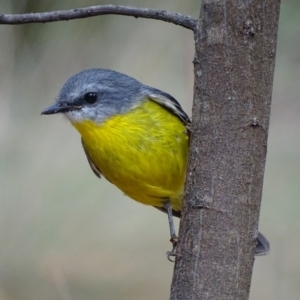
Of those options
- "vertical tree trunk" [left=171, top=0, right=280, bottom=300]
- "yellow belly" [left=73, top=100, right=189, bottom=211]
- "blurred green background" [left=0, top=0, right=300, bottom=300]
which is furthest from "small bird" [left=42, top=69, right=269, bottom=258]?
"blurred green background" [left=0, top=0, right=300, bottom=300]

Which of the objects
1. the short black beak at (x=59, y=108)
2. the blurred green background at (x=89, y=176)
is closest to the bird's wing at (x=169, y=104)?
the short black beak at (x=59, y=108)

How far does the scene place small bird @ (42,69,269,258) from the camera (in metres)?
2.91

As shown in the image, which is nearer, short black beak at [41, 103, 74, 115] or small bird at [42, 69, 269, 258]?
small bird at [42, 69, 269, 258]

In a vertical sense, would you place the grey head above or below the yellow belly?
above

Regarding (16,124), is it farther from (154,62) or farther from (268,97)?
(268,97)

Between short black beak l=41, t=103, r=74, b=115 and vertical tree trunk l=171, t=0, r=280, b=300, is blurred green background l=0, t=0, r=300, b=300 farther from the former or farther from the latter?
vertical tree trunk l=171, t=0, r=280, b=300

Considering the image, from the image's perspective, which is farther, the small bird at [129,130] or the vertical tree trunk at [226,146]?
the small bird at [129,130]

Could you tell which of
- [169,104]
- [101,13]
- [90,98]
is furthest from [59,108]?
[101,13]

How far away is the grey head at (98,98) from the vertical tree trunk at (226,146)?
865 millimetres

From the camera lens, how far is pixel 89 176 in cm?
547

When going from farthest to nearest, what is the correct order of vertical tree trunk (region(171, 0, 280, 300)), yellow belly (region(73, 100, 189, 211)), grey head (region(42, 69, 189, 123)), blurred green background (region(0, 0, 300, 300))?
blurred green background (region(0, 0, 300, 300)), grey head (region(42, 69, 189, 123)), yellow belly (region(73, 100, 189, 211)), vertical tree trunk (region(171, 0, 280, 300))

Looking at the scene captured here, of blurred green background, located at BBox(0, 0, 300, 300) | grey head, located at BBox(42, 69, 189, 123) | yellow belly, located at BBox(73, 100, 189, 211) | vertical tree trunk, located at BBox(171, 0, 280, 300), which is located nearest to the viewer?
vertical tree trunk, located at BBox(171, 0, 280, 300)

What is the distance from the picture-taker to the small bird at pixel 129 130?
2.91 m

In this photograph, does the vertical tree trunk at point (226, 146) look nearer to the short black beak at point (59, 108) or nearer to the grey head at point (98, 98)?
the grey head at point (98, 98)
